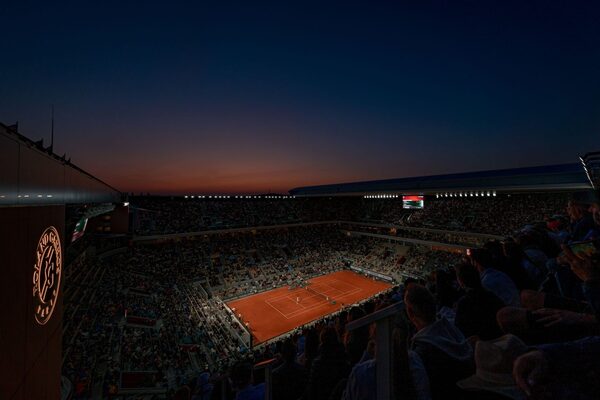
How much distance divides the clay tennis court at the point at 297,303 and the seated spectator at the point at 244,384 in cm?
1754

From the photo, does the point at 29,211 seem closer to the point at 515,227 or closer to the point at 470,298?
the point at 470,298

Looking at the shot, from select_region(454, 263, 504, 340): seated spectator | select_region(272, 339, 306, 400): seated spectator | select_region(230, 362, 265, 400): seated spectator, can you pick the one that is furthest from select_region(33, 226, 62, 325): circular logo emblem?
select_region(454, 263, 504, 340): seated spectator

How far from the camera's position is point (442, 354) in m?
1.90

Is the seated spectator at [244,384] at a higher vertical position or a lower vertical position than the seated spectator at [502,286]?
lower

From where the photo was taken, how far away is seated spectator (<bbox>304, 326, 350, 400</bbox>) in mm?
2959

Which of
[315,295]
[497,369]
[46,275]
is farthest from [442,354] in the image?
[315,295]

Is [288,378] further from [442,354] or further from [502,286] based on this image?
[502,286]

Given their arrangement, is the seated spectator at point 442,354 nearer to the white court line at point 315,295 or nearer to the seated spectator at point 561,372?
the seated spectator at point 561,372

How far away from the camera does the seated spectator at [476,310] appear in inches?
87.8

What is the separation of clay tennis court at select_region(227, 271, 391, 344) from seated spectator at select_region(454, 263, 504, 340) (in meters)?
21.6

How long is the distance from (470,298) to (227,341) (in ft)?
66.3

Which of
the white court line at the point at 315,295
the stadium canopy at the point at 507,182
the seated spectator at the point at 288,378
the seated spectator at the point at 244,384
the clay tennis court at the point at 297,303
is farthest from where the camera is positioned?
the white court line at the point at 315,295

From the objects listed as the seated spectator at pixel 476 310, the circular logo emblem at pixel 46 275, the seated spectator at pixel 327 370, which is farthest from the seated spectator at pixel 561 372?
the circular logo emblem at pixel 46 275

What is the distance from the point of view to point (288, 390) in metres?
3.76
